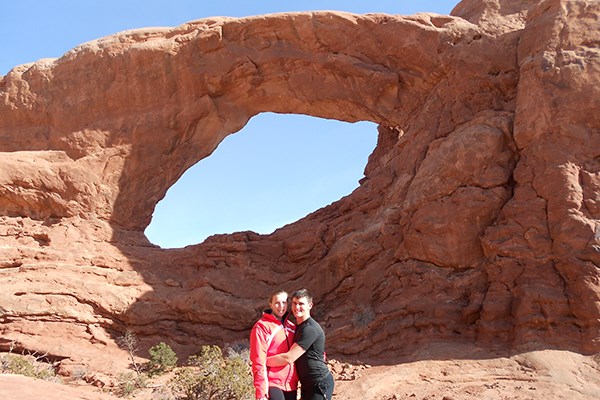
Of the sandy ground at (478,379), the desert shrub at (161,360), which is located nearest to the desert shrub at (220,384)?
the sandy ground at (478,379)

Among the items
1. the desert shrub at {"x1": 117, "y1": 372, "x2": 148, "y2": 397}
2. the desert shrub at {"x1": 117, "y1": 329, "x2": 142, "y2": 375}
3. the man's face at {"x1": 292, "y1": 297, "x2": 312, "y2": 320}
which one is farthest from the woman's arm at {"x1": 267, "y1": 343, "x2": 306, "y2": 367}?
the desert shrub at {"x1": 117, "y1": 329, "x2": 142, "y2": 375}

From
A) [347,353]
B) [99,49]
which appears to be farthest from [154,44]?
[347,353]

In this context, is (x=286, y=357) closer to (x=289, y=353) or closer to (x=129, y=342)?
(x=289, y=353)

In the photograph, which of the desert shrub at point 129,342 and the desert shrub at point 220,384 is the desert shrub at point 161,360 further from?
the desert shrub at point 220,384

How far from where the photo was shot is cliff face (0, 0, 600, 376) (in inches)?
421

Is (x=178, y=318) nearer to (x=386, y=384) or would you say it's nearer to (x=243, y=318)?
(x=243, y=318)

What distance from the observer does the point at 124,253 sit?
1322 cm


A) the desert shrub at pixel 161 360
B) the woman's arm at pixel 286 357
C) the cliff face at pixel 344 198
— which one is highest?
the cliff face at pixel 344 198

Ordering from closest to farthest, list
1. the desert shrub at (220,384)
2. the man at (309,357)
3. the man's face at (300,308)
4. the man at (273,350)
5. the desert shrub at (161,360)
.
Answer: the man at (273,350)
the man at (309,357)
the man's face at (300,308)
the desert shrub at (220,384)
the desert shrub at (161,360)

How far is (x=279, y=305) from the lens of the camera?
14.3 ft

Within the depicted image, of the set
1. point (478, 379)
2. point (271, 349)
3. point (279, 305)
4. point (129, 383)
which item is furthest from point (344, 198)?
point (271, 349)

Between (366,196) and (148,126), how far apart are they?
5.84 m

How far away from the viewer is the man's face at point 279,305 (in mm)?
4347

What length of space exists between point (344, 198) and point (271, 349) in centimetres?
1092
